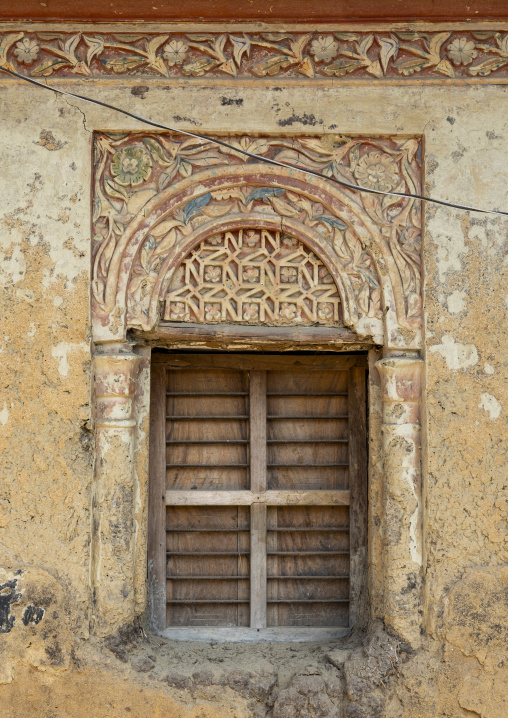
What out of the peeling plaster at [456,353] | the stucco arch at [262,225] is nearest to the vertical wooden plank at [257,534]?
the stucco arch at [262,225]

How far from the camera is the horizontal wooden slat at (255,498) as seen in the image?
3.38 metres

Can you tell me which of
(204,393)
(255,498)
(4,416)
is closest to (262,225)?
(204,393)

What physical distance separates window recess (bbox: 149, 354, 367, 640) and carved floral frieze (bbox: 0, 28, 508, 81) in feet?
4.52

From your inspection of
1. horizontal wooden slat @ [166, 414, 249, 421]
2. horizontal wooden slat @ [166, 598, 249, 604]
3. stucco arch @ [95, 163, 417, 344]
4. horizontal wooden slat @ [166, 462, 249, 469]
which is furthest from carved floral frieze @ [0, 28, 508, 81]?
horizontal wooden slat @ [166, 598, 249, 604]

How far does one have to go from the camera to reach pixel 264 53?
10.1 ft

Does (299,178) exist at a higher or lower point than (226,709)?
higher

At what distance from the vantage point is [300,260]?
10.3ft

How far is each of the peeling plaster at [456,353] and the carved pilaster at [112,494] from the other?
4.64 feet

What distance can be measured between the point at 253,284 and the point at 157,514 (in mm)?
1282

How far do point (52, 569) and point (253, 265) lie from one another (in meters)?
1.67

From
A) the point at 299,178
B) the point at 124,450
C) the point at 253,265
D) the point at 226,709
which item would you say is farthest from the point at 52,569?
the point at 299,178

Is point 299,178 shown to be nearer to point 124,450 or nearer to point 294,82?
point 294,82

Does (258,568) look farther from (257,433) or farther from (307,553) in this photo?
(257,433)

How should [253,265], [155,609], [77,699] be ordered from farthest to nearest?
[155,609]
[253,265]
[77,699]
